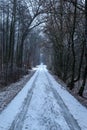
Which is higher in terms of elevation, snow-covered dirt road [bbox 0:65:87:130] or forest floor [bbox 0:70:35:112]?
snow-covered dirt road [bbox 0:65:87:130]

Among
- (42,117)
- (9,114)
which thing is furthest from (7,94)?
(42,117)

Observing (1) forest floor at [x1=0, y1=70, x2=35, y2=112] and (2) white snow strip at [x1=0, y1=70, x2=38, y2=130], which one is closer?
(2) white snow strip at [x1=0, y1=70, x2=38, y2=130]

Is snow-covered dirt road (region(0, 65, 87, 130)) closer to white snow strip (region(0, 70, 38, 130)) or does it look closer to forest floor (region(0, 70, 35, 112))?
white snow strip (region(0, 70, 38, 130))

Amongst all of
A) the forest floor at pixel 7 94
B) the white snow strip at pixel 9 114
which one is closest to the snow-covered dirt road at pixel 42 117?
the white snow strip at pixel 9 114

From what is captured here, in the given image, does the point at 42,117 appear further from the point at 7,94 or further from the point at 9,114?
the point at 7,94

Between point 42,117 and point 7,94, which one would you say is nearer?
point 42,117

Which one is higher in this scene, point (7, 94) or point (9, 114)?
point (9, 114)

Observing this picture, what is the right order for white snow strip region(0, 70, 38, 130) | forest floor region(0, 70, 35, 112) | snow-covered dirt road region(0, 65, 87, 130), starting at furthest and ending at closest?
forest floor region(0, 70, 35, 112)
white snow strip region(0, 70, 38, 130)
snow-covered dirt road region(0, 65, 87, 130)

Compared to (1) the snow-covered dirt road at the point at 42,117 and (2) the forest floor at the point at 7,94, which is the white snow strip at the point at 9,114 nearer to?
(1) the snow-covered dirt road at the point at 42,117

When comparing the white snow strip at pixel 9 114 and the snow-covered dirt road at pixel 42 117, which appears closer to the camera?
the snow-covered dirt road at pixel 42 117

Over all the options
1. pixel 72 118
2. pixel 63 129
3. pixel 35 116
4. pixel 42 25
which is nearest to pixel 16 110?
pixel 35 116

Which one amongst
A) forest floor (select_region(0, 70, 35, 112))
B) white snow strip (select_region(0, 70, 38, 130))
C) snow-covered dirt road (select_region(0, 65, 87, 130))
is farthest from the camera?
forest floor (select_region(0, 70, 35, 112))

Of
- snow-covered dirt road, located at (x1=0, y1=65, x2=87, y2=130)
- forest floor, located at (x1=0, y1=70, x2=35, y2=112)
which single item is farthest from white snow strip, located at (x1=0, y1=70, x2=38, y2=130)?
forest floor, located at (x1=0, y1=70, x2=35, y2=112)

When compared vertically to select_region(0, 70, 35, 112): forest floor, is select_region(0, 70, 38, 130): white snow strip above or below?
above
